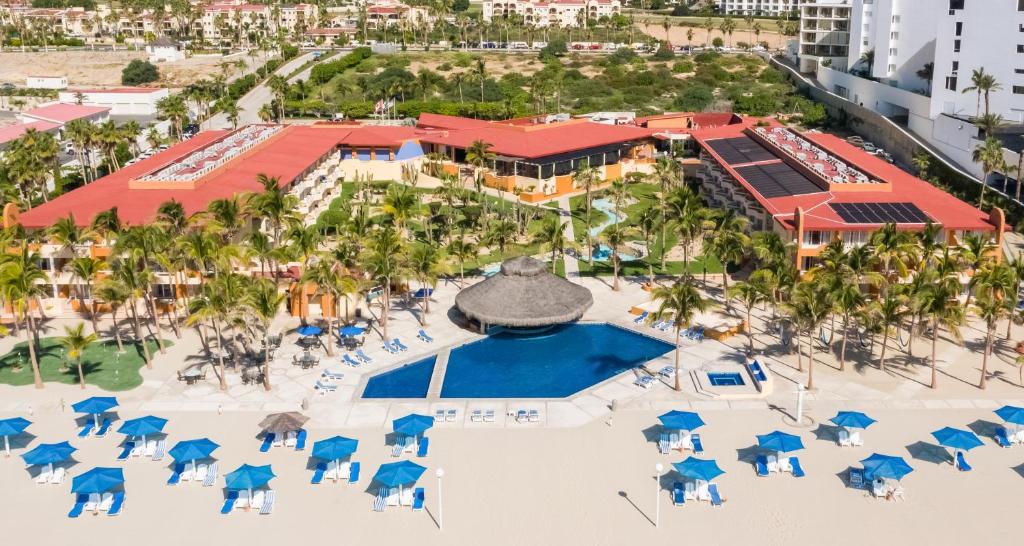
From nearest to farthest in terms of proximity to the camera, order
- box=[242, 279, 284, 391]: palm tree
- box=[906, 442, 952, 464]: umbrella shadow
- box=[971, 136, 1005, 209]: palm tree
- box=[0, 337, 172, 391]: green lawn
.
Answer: box=[906, 442, 952, 464]: umbrella shadow, box=[242, 279, 284, 391]: palm tree, box=[0, 337, 172, 391]: green lawn, box=[971, 136, 1005, 209]: palm tree

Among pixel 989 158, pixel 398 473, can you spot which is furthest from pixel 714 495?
pixel 989 158

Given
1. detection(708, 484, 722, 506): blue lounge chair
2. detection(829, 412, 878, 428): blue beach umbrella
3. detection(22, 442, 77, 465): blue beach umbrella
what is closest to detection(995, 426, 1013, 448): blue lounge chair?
detection(829, 412, 878, 428): blue beach umbrella

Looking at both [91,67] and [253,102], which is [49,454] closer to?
[253,102]

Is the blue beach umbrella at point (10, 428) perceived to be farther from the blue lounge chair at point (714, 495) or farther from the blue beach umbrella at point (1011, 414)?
the blue beach umbrella at point (1011, 414)

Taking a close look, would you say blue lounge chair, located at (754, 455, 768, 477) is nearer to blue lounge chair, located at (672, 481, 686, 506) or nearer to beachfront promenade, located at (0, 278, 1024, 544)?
beachfront promenade, located at (0, 278, 1024, 544)

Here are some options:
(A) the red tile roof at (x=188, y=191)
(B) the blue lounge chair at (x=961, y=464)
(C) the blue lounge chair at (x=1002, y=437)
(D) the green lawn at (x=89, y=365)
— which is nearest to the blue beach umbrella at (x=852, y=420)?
(B) the blue lounge chair at (x=961, y=464)
